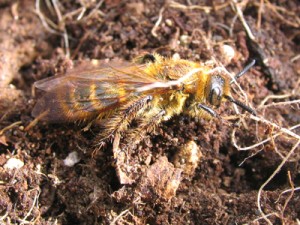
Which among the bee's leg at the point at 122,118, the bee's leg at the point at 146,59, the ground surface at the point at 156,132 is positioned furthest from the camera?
the bee's leg at the point at 146,59

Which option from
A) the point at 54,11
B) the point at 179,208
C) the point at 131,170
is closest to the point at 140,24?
the point at 54,11

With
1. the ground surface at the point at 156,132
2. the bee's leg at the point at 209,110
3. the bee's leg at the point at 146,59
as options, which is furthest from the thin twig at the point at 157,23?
the bee's leg at the point at 209,110

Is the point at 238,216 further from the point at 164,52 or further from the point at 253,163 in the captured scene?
the point at 164,52

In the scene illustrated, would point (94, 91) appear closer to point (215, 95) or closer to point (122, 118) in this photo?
point (122, 118)

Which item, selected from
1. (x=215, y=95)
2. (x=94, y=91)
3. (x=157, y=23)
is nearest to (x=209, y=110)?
(x=215, y=95)

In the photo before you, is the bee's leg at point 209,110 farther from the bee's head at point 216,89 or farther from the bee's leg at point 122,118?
the bee's leg at point 122,118
